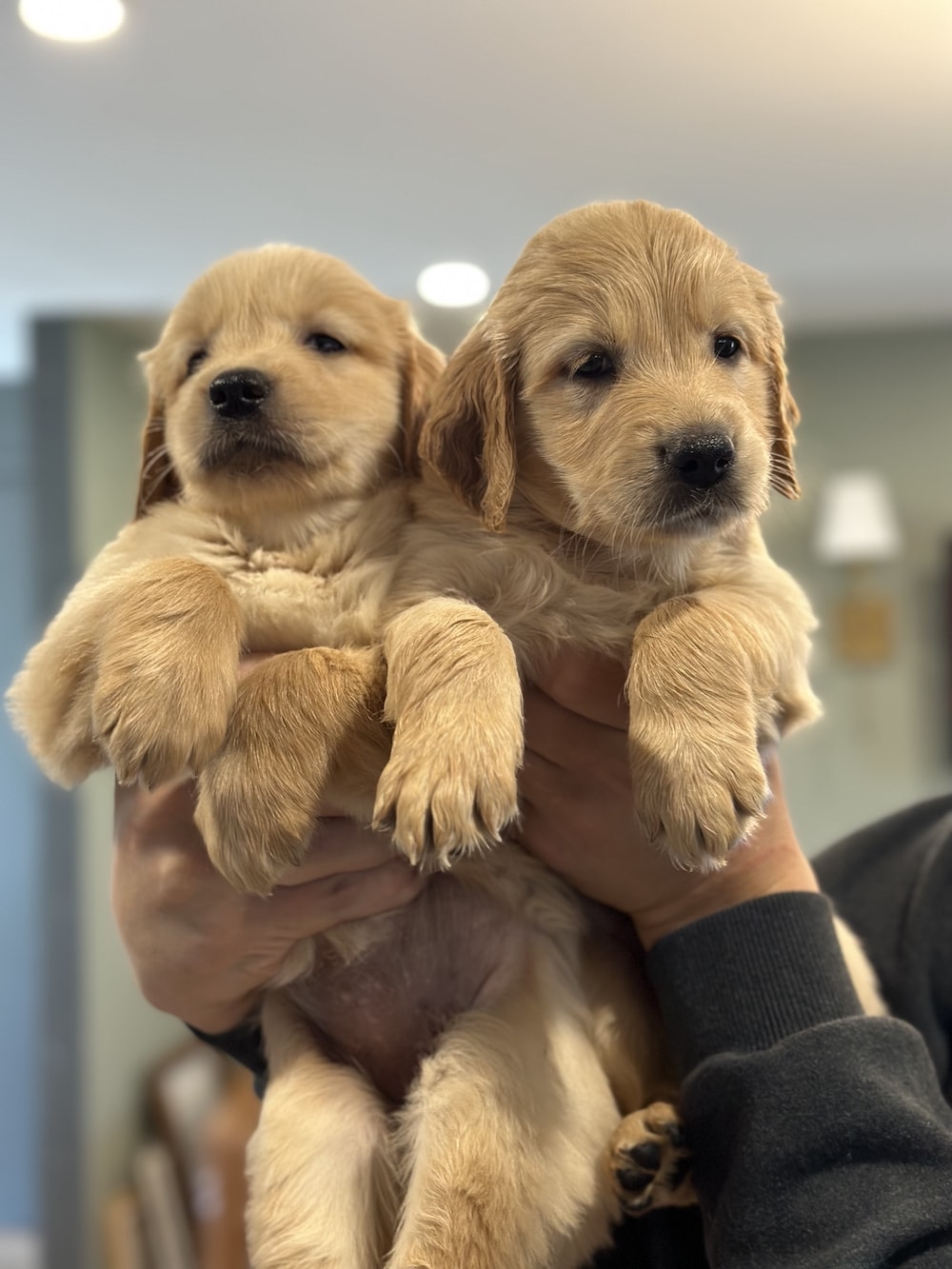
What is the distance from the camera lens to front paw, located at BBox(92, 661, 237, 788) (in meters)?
0.95

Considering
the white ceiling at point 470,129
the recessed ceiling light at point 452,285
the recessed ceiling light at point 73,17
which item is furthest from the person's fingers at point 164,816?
the recessed ceiling light at point 73,17

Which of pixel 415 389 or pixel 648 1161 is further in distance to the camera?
pixel 415 389

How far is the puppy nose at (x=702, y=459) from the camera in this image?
1042 millimetres

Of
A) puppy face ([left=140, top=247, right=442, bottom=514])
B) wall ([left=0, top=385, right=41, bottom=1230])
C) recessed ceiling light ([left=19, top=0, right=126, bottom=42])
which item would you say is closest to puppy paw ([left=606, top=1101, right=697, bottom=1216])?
puppy face ([left=140, top=247, right=442, bottom=514])

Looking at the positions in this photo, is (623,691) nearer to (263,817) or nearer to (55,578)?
(263,817)

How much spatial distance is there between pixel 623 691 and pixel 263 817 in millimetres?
377

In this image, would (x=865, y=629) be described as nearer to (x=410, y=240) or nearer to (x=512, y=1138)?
(x=410, y=240)

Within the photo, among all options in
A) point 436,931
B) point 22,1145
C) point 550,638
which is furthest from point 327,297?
point 22,1145

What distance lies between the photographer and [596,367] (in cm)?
115

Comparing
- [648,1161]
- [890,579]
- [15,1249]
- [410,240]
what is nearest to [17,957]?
[15,1249]

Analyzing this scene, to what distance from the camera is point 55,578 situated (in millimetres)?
4078

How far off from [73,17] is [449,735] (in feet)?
6.90

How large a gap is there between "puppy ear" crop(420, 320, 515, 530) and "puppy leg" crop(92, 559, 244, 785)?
12.0 inches

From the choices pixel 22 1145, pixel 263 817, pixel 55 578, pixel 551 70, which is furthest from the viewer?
pixel 22 1145
